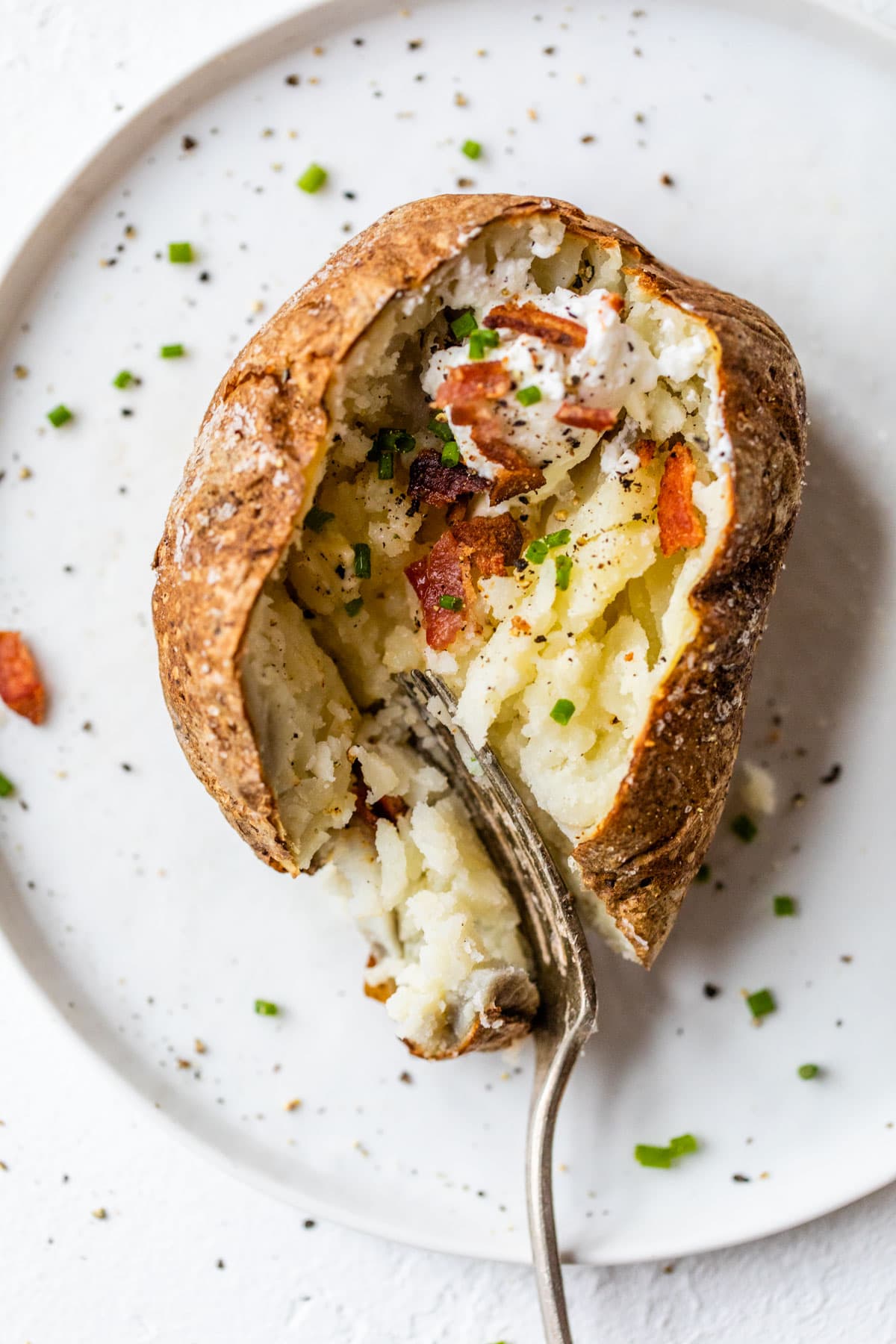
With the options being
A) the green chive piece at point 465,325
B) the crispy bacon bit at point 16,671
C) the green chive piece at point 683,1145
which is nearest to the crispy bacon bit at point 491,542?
the green chive piece at point 465,325

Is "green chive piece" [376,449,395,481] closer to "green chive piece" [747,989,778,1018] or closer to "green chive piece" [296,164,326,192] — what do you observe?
"green chive piece" [296,164,326,192]

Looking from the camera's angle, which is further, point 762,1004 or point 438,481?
point 762,1004

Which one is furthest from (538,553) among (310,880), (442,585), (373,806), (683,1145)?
(683,1145)

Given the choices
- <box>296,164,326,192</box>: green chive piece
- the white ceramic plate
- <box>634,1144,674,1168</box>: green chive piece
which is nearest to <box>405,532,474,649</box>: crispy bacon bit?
the white ceramic plate

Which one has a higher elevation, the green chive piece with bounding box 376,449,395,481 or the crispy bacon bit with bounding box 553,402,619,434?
the crispy bacon bit with bounding box 553,402,619,434

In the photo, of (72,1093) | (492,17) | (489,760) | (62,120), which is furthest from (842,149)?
(72,1093)

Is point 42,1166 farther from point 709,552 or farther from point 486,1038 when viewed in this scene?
point 709,552

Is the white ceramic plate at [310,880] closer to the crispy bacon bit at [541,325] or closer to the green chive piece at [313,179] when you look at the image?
the green chive piece at [313,179]

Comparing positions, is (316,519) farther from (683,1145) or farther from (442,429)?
(683,1145)
